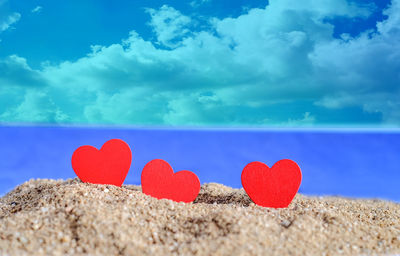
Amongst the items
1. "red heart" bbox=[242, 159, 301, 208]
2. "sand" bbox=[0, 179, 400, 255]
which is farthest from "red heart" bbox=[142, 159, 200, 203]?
"red heart" bbox=[242, 159, 301, 208]

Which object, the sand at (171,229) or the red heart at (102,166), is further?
the red heart at (102,166)

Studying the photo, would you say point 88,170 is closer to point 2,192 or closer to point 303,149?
point 2,192

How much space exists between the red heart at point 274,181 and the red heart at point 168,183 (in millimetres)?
268

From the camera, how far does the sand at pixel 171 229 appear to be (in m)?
1.40

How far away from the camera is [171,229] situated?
1588 millimetres

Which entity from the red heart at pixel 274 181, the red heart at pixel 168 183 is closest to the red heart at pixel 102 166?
the red heart at pixel 168 183

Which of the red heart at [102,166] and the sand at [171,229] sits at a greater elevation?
the red heart at [102,166]

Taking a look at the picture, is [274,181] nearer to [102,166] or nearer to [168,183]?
[168,183]

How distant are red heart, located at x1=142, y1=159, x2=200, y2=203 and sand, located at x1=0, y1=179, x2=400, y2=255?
13 cm

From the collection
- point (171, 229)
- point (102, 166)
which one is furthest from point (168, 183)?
point (171, 229)

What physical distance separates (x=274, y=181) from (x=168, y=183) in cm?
53

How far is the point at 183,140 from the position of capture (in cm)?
324

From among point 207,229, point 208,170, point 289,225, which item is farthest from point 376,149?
point 207,229

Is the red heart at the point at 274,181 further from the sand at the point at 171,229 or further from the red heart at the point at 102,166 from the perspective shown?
the red heart at the point at 102,166
